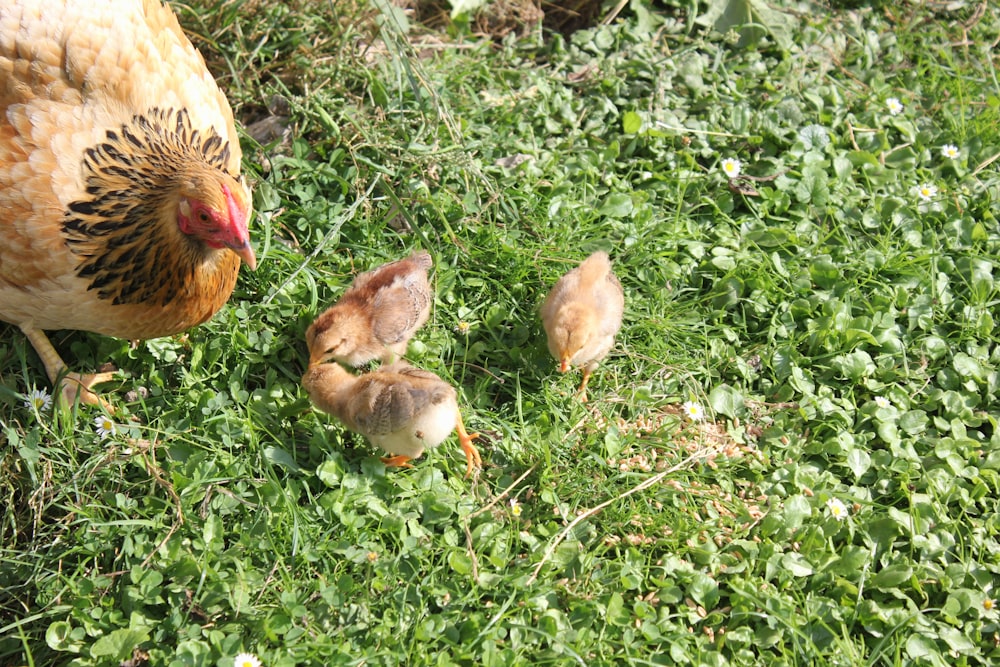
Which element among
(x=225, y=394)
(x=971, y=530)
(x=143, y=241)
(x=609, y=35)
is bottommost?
(x=971, y=530)

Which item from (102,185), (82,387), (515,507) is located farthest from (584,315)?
(82,387)

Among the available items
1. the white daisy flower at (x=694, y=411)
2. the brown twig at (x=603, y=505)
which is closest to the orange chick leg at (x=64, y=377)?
the brown twig at (x=603, y=505)

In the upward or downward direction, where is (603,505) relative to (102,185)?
downward

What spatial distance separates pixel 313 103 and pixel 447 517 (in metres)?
2.34

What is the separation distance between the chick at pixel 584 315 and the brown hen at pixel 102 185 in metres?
1.29

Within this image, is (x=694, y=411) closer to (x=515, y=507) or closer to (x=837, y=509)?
(x=837, y=509)

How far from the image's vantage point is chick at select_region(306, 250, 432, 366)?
365cm

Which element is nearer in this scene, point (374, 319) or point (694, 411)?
point (374, 319)

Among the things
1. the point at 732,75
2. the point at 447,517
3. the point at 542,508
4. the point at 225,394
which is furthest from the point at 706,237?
the point at 225,394

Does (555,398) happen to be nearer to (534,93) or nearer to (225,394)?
(225,394)

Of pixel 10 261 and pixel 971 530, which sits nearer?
pixel 10 261

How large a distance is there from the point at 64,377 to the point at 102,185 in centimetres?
88

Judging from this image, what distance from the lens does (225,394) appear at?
3744mm

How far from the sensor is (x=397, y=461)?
3676 mm
